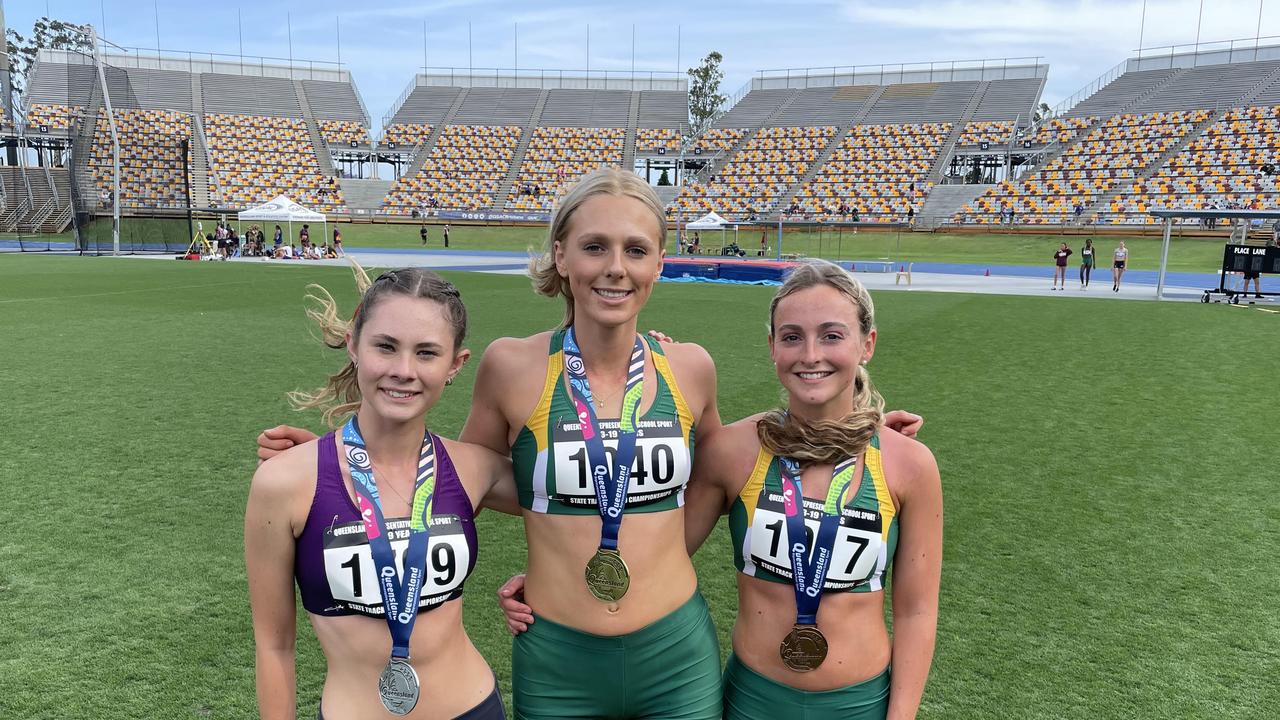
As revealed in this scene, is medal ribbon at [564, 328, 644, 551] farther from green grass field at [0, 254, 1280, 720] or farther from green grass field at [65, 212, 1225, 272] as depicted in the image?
green grass field at [65, 212, 1225, 272]

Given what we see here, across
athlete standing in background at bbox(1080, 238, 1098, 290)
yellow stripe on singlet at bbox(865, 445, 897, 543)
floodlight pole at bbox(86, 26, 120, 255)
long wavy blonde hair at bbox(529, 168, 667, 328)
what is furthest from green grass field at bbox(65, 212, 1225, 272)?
yellow stripe on singlet at bbox(865, 445, 897, 543)

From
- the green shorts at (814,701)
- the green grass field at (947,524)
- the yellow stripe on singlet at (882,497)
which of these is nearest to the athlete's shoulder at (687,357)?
the yellow stripe on singlet at (882,497)

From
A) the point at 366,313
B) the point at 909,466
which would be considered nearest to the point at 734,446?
the point at 909,466

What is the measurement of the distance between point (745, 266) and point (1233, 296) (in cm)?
1345

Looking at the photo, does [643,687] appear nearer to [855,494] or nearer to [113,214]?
[855,494]

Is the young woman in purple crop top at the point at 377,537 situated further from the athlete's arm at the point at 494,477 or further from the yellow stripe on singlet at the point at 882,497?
the yellow stripe on singlet at the point at 882,497

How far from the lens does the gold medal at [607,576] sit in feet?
7.41

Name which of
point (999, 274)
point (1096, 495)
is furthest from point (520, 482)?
point (999, 274)

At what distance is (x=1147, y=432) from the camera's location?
25.9 ft

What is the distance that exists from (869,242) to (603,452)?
1926 inches

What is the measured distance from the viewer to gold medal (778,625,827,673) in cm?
224

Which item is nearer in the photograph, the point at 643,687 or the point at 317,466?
the point at 317,466

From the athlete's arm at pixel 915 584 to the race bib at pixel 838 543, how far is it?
10 cm

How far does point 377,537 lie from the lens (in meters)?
2.05
